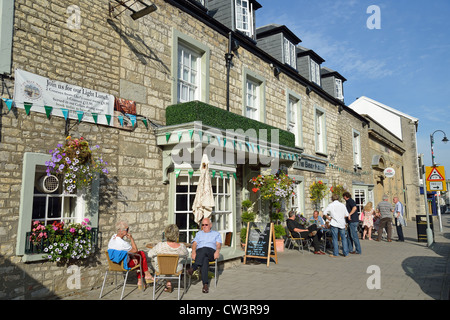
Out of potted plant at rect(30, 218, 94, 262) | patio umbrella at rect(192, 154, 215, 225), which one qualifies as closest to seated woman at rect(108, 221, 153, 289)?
potted plant at rect(30, 218, 94, 262)

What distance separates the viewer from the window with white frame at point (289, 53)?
13531mm

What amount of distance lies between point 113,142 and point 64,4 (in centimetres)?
268

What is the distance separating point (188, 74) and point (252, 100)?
3.11m

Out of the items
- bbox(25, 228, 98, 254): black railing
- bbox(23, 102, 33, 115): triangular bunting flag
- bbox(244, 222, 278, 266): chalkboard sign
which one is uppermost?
bbox(23, 102, 33, 115): triangular bunting flag

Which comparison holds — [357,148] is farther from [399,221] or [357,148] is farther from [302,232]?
[302,232]

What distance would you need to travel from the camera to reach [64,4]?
621 centimetres

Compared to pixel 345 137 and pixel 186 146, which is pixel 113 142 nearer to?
pixel 186 146

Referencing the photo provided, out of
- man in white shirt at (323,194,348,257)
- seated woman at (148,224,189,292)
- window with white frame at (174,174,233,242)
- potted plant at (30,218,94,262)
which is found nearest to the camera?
potted plant at (30,218,94,262)

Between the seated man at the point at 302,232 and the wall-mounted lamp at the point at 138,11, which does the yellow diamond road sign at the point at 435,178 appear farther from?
the wall-mounted lamp at the point at 138,11

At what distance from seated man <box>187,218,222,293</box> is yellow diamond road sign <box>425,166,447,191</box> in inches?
358

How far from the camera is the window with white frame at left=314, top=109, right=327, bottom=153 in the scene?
609 inches

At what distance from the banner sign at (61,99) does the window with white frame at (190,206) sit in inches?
89.6

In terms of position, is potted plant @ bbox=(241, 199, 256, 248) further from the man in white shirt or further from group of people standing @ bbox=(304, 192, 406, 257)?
the man in white shirt

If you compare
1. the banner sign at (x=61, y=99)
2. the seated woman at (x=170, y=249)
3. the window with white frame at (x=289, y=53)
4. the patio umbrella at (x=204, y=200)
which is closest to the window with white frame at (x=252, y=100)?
the window with white frame at (x=289, y=53)
